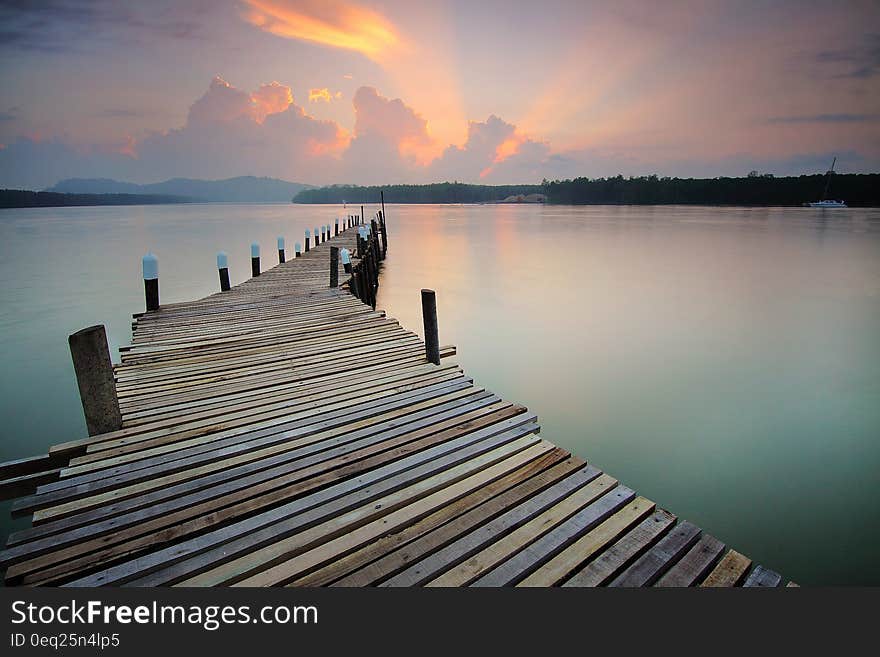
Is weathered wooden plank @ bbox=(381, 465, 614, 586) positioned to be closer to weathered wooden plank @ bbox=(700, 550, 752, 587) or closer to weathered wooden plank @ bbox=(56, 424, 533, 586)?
weathered wooden plank @ bbox=(56, 424, 533, 586)

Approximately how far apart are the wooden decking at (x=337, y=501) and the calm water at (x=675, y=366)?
2773 millimetres

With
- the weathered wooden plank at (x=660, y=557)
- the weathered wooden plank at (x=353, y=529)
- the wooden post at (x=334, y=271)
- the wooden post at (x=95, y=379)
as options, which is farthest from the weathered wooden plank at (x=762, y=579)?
the wooden post at (x=334, y=271)

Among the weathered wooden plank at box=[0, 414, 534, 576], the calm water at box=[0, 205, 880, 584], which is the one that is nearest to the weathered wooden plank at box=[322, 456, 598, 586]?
the weathered wooden plank at box=[0, 414, 534, 576]

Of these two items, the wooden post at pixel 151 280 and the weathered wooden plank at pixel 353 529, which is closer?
the weathered wooden plank at pixel 353 529

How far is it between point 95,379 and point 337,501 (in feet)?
7.80

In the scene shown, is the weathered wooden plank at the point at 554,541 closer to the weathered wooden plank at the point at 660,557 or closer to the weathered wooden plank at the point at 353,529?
the weathered wooden plank at the point at 660,557

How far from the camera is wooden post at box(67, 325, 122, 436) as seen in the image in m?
3.69

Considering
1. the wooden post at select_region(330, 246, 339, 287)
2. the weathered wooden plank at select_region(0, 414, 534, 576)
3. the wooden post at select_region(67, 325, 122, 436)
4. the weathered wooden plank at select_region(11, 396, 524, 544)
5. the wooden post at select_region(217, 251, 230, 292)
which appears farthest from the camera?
the wooden post at select_region(217, 251, 230, 292)

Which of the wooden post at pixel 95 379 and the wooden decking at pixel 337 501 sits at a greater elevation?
the wooden post at pixel 95 379

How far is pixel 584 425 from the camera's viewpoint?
7.45 metres

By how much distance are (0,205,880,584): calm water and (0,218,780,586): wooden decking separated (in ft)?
9.10

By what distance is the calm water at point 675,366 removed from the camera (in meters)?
5.43

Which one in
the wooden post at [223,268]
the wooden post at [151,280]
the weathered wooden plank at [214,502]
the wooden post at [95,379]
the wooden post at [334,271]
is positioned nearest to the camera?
the weathered wooden plank at [214,502]

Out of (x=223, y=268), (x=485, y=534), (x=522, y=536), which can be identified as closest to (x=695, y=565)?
(x=522, y=536)
